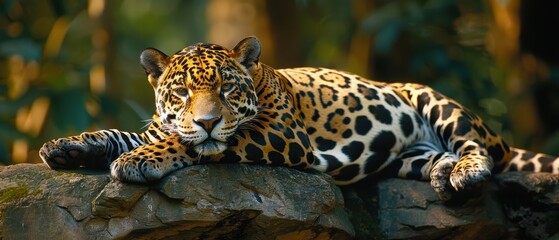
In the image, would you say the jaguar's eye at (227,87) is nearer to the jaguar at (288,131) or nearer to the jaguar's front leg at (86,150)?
the jaguar at (288,131)

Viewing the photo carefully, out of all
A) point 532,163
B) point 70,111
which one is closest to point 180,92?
point 532,163

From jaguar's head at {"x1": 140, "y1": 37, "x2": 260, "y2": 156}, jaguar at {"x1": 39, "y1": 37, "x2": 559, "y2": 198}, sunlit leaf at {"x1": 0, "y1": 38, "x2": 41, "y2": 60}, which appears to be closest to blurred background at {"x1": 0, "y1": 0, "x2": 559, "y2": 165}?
sunlit leaf at {"x1": 0, "y1": 38, "x2": 41, "y2": 60}

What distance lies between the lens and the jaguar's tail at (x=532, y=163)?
38.7ft

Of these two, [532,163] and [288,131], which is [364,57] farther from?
[288,131]

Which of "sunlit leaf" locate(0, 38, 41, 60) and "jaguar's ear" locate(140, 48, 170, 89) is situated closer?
"jaguar's ear" locate(140, 48, 170, 89)

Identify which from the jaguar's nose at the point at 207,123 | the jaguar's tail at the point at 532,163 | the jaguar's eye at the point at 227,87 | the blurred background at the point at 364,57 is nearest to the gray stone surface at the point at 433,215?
the jaguar's tail at the point at 532,163

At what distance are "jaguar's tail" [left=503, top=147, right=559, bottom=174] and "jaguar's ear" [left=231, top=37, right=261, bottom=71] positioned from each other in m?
3.58

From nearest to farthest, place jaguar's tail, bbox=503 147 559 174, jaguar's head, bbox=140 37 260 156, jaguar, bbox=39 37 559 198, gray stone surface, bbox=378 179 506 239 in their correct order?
jaguar's head, bbox=140 37 260 156 → jaguar, bbox=39 37 559 198 → gray stone surface, bbox=378 179 506 239 → jaguar's tail, bbox=503 147 559 174

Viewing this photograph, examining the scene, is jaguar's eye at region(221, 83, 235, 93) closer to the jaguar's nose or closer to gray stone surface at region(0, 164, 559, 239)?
the jaguar's nose

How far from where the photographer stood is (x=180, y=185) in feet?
30.0

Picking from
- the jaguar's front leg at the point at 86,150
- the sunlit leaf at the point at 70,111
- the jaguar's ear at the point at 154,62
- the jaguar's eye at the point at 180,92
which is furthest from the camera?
the sunlit leaf at the point at 70,111

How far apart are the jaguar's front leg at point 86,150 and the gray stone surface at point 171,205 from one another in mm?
148

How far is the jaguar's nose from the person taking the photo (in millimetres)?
8984

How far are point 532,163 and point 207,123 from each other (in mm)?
4643
